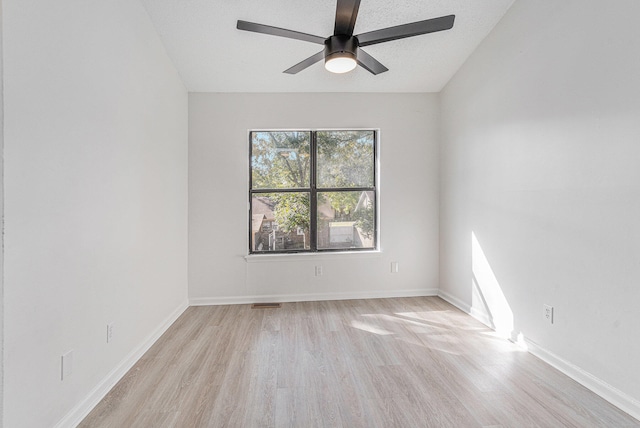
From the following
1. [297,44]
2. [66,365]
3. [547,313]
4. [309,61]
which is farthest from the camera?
[297,44]

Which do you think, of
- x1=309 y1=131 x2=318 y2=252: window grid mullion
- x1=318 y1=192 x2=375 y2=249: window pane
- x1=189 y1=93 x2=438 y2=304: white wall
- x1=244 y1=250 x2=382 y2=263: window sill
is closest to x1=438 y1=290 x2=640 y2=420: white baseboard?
x1=189 y1=93 x2=438 y2=304: white wall

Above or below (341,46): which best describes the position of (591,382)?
below

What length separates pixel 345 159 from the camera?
13.0ft

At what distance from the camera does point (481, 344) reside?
263 cm

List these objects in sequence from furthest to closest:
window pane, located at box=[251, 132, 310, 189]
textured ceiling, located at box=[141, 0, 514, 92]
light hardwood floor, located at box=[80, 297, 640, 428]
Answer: window pane, located at box=[251, 132, 310, 189] → textured ceiling, located at box=[141, 0, 514, 92] → light hardwood floor, located at box=[80, 297, 640, 428]

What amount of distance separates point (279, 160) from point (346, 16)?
6.91 ft

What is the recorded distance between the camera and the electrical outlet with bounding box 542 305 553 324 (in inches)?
90.8

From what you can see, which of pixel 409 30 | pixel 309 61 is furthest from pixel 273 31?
pixel 409 30

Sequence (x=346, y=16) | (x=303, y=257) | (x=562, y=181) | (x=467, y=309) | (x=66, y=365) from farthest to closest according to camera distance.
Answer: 1. (x=303, y=257)
2. (x=467, y=309)
3. (x=562, y=181)
4. (x=346, y=16)
5. (x=66, y=365)

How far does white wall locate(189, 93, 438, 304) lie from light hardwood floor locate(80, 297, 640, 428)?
72 cm

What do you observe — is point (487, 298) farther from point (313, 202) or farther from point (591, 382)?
point (313, 202)

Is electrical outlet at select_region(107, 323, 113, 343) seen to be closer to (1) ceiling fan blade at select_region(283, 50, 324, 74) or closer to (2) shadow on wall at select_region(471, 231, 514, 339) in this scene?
(1) ceiling fan blade at select_region(283, 50, 324, 74)

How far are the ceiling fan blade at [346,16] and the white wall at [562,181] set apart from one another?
1511 mm

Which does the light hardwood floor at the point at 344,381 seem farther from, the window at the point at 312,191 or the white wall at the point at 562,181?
the window at the point at 312,191
